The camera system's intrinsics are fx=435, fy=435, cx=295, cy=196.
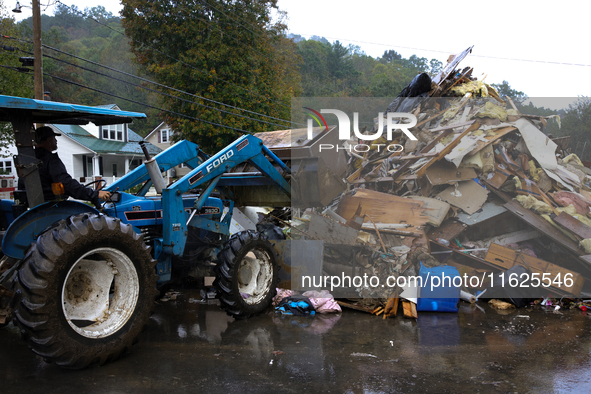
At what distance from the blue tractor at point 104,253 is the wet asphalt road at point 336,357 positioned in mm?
323

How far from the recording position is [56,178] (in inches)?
166

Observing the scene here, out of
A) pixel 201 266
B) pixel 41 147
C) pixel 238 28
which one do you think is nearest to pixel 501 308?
pixel 201 266

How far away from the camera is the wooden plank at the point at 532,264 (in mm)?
6172

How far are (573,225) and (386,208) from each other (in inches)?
105

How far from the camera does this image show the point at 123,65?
47.4 m

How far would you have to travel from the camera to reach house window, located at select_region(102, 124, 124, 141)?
32.5 m

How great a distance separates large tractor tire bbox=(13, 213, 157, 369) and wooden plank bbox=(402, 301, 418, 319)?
3231 millimetres

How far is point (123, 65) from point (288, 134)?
45.7 meters

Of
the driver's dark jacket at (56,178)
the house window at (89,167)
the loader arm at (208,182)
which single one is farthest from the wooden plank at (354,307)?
the house window at (89,167)

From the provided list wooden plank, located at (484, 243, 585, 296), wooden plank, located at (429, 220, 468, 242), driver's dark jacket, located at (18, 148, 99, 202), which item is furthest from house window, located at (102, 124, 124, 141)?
wooden plank, located at (484, 243, 585, 296)

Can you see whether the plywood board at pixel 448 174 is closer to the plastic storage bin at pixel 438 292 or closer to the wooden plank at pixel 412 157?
the wooden plank at pixel 412 157

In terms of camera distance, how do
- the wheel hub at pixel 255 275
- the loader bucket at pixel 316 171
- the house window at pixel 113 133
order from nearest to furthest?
the wheel hub at pixel 255 275, the loader bucket at pixel 316 171, the house window at pixel 113 133

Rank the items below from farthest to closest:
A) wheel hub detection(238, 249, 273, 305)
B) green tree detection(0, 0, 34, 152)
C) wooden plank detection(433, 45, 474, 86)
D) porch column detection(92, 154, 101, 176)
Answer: porch column detection(92, 154, 101, 176), green tree detection(0, 0, 34, 152), wooden plank detection(433, 45, 474, 86), wheel hub detection(238, 249, 273, 305)

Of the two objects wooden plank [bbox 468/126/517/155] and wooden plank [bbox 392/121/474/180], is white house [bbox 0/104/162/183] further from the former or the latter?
wooden plank [bbox 468/126/517/155]
